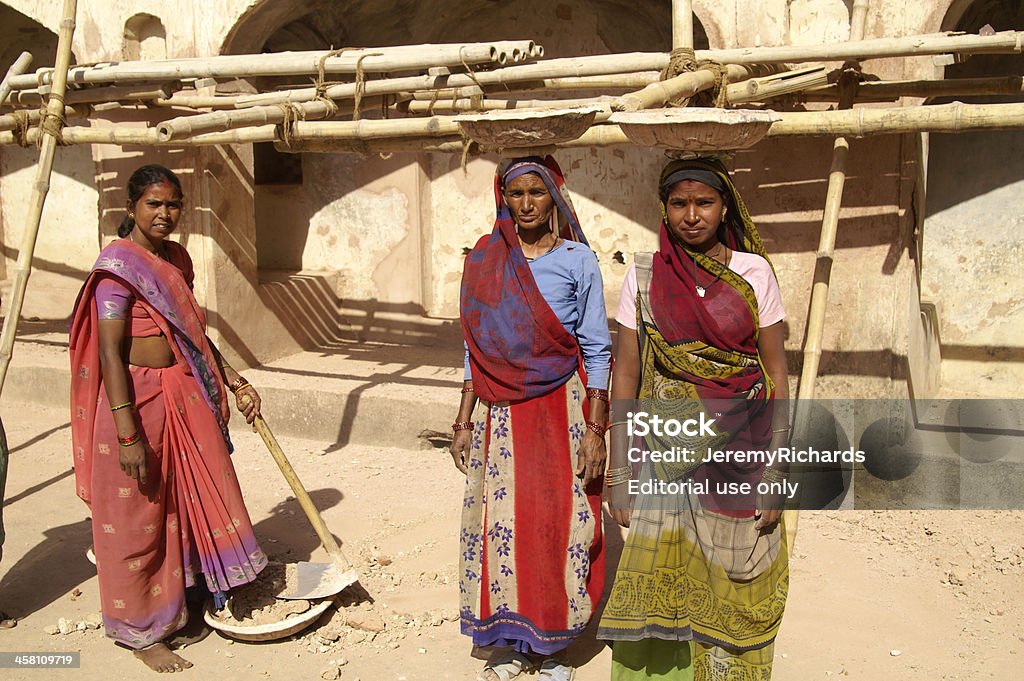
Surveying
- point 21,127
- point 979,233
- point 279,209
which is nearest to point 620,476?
point 21,127

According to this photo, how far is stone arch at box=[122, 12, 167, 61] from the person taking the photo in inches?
279

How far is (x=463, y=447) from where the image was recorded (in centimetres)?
357

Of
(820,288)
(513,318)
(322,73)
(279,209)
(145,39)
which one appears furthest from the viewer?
(279,209)

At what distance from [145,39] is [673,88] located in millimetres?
4896

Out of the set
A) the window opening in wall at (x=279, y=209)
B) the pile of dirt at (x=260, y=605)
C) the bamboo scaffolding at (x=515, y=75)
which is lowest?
the pile of dirt at (x=260, y=605)

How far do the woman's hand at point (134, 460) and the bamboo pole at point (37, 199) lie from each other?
1565 mm

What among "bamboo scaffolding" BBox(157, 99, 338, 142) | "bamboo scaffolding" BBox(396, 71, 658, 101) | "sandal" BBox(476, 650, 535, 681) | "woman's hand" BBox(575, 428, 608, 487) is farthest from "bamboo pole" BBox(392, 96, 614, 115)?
"sandal" BBox(476, 650, 535, 681)

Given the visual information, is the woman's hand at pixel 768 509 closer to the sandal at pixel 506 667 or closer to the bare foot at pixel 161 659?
the sandal at pixel 506 667

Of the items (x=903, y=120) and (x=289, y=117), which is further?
(x=289, y=117)

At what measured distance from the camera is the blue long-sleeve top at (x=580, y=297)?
3375mm

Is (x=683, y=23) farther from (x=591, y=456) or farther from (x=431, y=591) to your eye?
(x=431, y=591)

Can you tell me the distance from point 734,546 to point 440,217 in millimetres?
6073

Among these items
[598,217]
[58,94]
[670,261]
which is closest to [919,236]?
[598,217]

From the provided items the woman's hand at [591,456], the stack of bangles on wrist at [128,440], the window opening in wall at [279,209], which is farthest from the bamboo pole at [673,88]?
the window opening in wall at [279,209]
